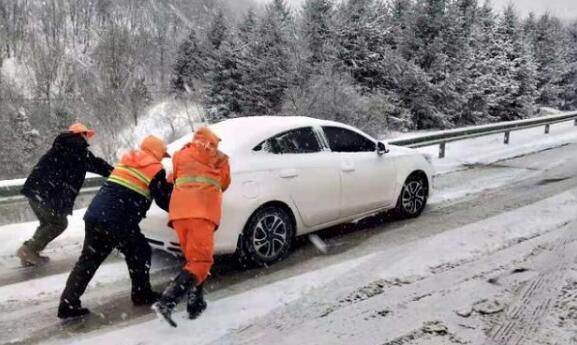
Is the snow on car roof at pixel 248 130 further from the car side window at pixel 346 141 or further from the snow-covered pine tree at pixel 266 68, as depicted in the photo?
the snow-covered pine tree at pixel 266 68

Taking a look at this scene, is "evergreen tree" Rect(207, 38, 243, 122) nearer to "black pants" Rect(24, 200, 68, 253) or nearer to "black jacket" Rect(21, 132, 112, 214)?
"black pants" Rect(24, 200, 68, 253)

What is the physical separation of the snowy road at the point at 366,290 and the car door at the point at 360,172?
0.43 metres

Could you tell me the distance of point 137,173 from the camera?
4.43 meters

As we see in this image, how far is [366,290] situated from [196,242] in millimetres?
1697

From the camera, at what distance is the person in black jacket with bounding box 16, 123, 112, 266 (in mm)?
5504

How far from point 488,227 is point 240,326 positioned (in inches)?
155

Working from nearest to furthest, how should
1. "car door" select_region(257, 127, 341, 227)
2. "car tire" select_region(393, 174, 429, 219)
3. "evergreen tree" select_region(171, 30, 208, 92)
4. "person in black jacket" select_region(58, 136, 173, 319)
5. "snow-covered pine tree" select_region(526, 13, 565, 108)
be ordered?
"person in black jacket" select_region(58, 136, 173, 319), "car door" select_region(257, 127, 341, 227), "car tire" select_region(393, 174, 429, 219), "snow-covered pine tree" select_region(526, 13, 565, 108), "evergreen tree" select_region(171, 30, 208, 92)

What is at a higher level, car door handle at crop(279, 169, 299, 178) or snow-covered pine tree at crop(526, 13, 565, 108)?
snow-covered pine tree at crop(526, 13, 565, 108)

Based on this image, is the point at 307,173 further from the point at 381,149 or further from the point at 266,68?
the point at 266,68

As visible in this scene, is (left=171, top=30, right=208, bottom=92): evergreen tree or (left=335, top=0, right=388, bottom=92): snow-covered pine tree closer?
(left=335, top=0, right=388, bottom=92): snow-covered pine tree

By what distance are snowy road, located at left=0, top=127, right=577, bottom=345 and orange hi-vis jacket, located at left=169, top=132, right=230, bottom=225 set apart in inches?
35.9

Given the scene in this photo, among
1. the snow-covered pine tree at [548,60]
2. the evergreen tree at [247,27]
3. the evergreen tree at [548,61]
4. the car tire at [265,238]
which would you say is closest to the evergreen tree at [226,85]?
the evergreen tree at [247,27]

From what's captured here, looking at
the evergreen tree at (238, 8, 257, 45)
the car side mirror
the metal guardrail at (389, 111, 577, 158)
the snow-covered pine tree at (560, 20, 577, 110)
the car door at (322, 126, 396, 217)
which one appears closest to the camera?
the car door at (322, 126, 396, 217)

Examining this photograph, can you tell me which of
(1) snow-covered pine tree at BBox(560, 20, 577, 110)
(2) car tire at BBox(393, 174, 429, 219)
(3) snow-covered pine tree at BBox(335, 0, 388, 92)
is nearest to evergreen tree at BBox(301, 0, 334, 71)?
(3) snow-covered pine tree at BBox(335, 0, 388, 92)
